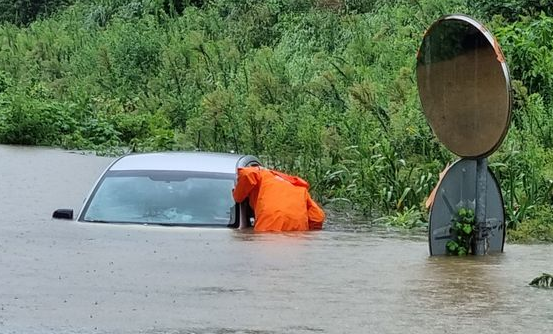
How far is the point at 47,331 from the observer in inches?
226

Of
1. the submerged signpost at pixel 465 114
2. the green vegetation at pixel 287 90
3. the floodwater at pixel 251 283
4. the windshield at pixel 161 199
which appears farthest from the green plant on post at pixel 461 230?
the green vegetation at pixel 287 90

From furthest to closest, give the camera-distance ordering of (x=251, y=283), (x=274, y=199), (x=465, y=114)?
(x=274, y=199) < (x=465, y=114) < (x=251, y=283)

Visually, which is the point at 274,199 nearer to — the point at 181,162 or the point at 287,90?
the point at 181,162

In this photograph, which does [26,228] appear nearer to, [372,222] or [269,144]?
[372,222]

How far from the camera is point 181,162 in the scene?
1115 centimetres

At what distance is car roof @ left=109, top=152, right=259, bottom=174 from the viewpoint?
1105 centimetres

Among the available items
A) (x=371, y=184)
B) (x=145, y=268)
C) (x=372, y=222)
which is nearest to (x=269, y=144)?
(x=371, y=184)

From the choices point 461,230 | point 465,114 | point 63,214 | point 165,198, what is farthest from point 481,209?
point 63,214

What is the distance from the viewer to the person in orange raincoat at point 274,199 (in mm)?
10734

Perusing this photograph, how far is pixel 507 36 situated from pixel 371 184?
5.88 meters

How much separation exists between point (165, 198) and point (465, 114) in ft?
9.24

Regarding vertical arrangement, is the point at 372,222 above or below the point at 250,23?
below

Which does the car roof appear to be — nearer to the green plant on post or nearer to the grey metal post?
the green plant on post

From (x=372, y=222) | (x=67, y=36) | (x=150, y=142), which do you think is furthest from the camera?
(x=67, y=36)
